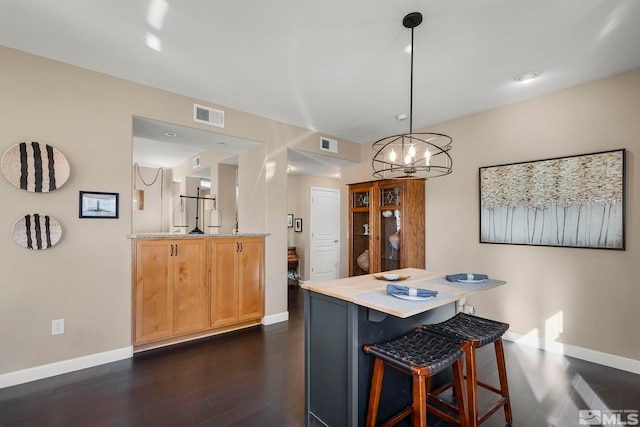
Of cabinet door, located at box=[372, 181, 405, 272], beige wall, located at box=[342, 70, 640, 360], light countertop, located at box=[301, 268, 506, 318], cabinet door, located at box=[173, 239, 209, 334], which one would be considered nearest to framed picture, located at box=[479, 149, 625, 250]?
beige wall, located at box=[342, 70, 640, 360]

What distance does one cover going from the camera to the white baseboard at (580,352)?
252cm

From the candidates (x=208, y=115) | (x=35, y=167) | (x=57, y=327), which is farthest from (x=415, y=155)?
(x=57, y=327)

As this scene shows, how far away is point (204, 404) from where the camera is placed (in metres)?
2.03

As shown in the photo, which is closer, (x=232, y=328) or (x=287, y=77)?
(x=287, y=77)

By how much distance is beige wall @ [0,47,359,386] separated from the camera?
7.45 feet

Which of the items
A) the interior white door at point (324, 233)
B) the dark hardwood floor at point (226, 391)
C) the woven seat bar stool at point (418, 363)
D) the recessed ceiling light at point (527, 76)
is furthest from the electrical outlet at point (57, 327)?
the recessed ceiling light at point (527, 76)

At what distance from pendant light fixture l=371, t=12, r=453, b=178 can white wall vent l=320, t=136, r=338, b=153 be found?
0.67m

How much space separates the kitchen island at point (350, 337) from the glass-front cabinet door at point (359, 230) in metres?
2.34

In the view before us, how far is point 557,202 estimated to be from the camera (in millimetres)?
2875

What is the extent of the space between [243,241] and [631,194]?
3.80 metres

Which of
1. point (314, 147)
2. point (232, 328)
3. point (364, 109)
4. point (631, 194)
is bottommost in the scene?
A: point (232, 328)

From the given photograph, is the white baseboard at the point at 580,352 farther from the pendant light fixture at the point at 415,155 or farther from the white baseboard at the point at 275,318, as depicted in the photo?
Result: the white baseboard at the point at 275,318

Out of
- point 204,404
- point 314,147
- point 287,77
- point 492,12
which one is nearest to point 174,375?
point 204,404

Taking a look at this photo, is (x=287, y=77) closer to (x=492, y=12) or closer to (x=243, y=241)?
(x=492, y=12)
